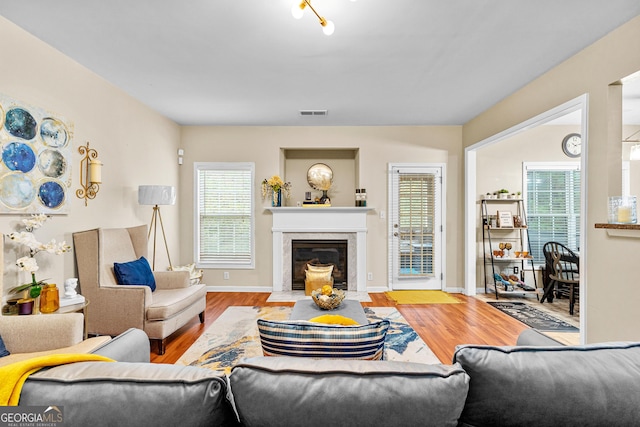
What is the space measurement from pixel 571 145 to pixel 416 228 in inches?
109

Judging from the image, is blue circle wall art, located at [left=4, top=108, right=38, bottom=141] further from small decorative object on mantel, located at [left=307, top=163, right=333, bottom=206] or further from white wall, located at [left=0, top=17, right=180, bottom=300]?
small decorative object on mantel, located at [left=307, top=163, right=333, bottom=206]

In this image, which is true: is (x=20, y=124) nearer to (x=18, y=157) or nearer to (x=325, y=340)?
(x=18, y=157)

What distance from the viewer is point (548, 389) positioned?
79 centimetres

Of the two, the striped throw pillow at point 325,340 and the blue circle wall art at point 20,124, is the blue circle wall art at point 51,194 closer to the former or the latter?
the blue circle wall art at point 20,124

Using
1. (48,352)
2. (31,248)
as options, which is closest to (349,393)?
(48,352)

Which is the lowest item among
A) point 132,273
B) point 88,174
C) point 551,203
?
point 132,273

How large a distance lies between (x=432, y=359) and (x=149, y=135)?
4352 millimetres

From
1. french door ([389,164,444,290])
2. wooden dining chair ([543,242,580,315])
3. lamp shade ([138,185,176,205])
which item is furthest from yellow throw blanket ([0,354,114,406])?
wooden dining chair ([543,242,580,315])

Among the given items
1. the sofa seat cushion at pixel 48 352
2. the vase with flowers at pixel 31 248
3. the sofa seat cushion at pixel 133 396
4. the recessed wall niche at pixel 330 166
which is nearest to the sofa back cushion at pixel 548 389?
the sofa seat cushion at pixel 133 396

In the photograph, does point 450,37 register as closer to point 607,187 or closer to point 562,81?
point 562,81

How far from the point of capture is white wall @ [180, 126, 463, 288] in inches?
199

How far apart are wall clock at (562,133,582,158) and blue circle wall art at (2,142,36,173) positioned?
673 cm

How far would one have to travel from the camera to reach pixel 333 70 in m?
3.06

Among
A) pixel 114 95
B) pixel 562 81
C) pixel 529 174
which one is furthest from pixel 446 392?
pixel 529 174
